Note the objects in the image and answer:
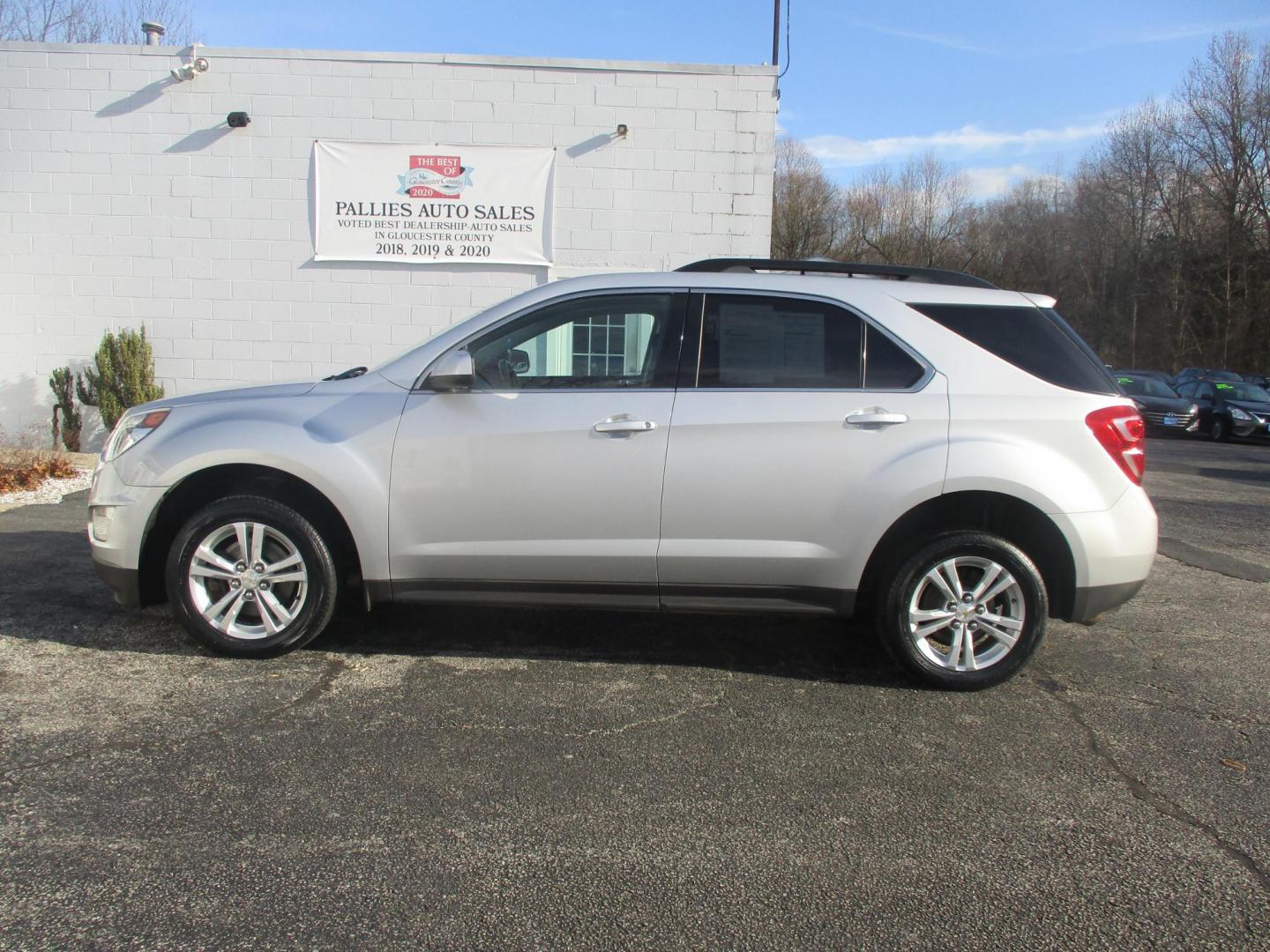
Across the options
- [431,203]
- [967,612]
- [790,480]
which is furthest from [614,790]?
[431,203]

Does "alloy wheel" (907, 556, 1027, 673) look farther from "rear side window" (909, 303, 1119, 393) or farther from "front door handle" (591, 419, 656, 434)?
"front door handle" (591, 419, 656, 434)

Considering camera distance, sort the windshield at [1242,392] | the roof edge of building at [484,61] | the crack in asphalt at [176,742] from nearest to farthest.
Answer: the crack in asphalt at [176,742] < the roof edge of building at [484,61] < the windshield at [1242,392]

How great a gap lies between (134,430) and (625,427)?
2.38m

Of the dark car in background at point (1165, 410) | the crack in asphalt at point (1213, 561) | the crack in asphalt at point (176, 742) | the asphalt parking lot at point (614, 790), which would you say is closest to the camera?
the asphalt parking lot at point (614, 790)

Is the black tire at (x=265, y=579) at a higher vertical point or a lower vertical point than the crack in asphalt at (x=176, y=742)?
higher

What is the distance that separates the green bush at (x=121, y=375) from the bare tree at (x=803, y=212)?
36276 millimetres

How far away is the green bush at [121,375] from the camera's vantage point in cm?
1117

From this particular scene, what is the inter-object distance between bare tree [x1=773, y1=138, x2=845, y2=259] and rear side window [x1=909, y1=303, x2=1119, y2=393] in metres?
41.2

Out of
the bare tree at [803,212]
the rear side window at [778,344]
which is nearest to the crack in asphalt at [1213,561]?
the rear side window at [778,344]

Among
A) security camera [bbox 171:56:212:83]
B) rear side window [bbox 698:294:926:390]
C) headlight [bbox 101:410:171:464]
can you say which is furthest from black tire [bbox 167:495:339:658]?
security camera [bbox 171:56:212:83]

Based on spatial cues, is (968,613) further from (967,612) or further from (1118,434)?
(1118,434)

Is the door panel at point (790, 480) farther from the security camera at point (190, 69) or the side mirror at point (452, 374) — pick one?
the security camera at point (190, 69)

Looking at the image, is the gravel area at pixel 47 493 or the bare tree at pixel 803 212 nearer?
the gravel area at pixel 47 493

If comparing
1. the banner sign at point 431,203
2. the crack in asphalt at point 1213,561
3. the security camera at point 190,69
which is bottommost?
the crack in asphalt at point 1213,561
